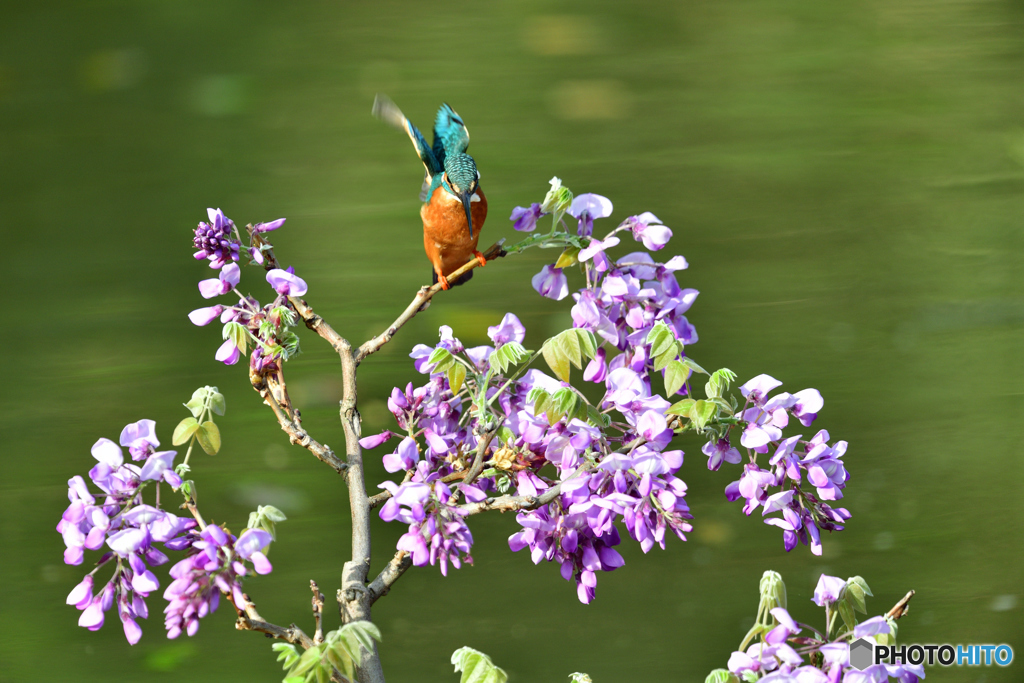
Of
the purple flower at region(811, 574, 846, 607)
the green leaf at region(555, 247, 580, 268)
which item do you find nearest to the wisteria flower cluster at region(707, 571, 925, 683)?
the purple flower at region(811, 574, 846, 607)

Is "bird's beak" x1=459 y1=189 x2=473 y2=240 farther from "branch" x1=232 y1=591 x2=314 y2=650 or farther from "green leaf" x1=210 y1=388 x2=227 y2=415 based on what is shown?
"branch" x1=232 y1=591 x2=314 y2=650

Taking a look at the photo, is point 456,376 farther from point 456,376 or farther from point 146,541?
point 146,541

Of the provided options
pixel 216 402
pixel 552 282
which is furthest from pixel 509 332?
pixel 216 402

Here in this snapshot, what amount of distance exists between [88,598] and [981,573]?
1.35 metres

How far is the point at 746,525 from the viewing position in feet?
4.24

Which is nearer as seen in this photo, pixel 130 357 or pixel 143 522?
pixel 143 522

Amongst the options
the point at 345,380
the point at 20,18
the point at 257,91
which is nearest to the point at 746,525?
the point at 345,380

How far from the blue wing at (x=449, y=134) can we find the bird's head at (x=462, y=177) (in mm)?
12

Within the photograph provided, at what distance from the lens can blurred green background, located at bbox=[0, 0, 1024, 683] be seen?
48.9 inches

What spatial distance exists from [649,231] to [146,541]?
492 millimetres

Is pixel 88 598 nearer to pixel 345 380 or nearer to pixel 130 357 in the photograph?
pixel 345 380

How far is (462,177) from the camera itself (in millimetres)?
774

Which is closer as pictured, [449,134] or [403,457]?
[403,457]

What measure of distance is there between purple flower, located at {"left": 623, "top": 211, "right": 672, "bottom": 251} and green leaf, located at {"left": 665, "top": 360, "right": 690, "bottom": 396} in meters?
0.13
